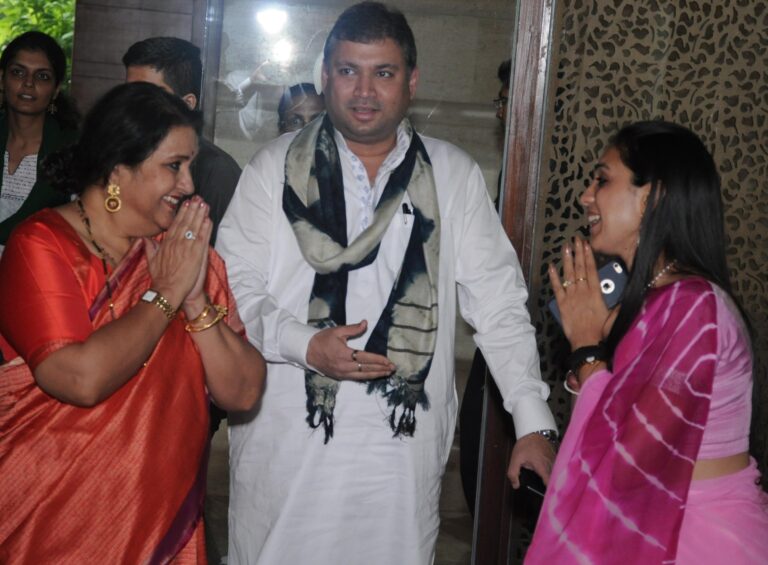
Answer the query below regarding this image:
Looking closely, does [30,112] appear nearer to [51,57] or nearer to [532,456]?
[51,57]

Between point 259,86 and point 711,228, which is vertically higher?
point 259,86

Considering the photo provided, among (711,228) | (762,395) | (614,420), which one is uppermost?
(711,228)

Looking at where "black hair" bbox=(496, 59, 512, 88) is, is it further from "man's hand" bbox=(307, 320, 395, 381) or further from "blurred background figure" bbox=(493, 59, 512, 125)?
"man's hand" bbox=(307, 320, 395, 381)

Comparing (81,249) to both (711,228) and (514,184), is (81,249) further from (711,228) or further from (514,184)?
(514,184)

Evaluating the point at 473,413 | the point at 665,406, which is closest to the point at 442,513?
the point at 473,413

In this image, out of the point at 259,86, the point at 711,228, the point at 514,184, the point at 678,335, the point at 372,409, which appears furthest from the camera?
the point at 259,86

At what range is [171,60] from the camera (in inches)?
152

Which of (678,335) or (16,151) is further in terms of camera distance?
(16,151)

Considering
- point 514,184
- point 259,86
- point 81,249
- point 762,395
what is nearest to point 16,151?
point 259,86

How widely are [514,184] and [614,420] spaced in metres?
1.69

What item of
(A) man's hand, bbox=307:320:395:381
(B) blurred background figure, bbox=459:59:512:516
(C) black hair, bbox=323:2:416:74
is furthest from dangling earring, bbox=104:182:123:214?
(B) blurred background figure, bbox=459:59:512:516

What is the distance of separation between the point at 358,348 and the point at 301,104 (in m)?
1.57

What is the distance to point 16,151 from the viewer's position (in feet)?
15.8

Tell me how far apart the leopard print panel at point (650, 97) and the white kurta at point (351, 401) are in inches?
36.1
